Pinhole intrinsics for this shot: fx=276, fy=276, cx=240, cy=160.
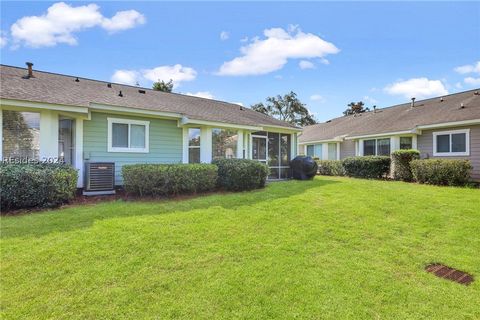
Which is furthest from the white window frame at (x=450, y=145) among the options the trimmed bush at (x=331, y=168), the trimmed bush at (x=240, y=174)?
the trimmed bush at (x=240, y=174)

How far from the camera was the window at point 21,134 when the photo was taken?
831cm

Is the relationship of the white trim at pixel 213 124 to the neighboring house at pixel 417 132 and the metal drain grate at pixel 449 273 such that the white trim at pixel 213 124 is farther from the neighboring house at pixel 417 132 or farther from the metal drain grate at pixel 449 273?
the metal drain grate at pixel 449 273

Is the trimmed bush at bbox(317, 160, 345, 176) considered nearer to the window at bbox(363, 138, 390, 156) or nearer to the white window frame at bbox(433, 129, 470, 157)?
the window at bbox(363, 138, 390, 156)

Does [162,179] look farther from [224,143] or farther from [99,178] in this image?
[224,143]

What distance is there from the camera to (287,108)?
1786 inches

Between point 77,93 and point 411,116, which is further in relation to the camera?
point 411,116

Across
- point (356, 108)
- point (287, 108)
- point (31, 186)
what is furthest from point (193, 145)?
point (356, 108)

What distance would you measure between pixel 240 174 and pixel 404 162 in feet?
32.2

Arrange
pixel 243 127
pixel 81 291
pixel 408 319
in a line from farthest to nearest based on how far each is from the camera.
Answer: pixel 243 127
pixel 81 291
pixel 408 319

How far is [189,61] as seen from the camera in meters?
16.9

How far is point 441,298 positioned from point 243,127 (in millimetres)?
10337

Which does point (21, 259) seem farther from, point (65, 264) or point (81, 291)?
point (81, 291)

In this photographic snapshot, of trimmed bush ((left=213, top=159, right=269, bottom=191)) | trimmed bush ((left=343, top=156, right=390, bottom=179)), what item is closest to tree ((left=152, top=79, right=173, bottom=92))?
trimmed bush ((left=213, top=159, right=269, bottom=191))

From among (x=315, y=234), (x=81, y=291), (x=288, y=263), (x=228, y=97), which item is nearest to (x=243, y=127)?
(x=315, y=234)
